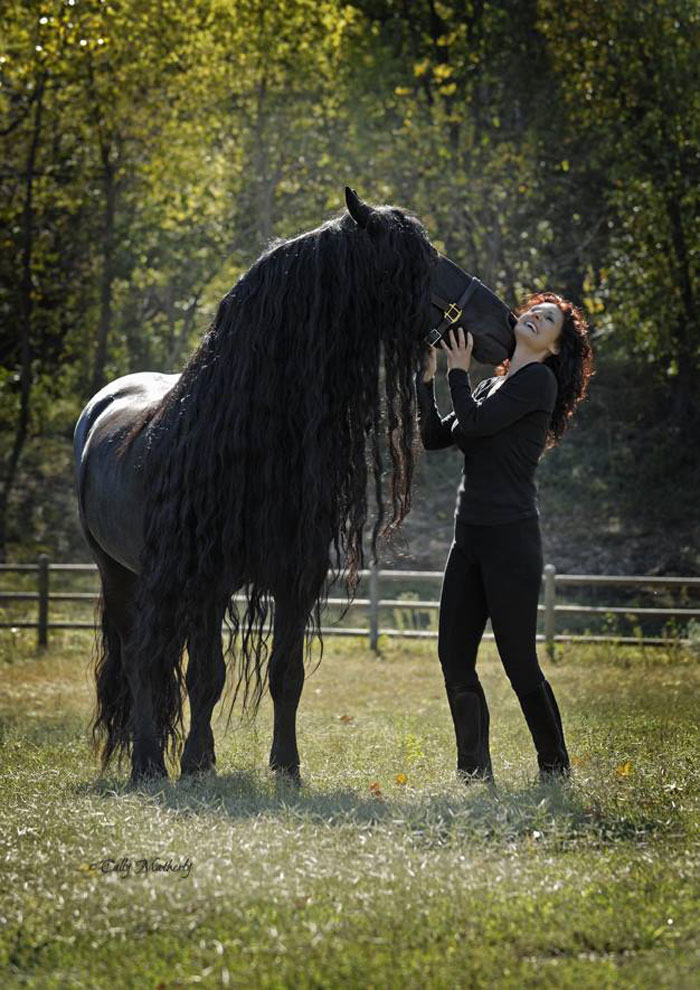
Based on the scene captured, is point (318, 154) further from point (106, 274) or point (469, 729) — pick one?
point (469, 729)

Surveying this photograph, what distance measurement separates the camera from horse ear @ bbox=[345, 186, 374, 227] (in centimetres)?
614

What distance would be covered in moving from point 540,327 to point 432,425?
0.70 meters

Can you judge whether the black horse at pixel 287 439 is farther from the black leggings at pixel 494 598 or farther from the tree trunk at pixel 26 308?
the tree trunk at pixel 26 308

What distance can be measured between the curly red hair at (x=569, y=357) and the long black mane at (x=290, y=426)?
2.31 ft

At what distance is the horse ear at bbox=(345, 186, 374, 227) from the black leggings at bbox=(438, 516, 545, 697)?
1.41 metres

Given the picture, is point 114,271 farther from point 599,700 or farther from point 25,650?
point 599,700

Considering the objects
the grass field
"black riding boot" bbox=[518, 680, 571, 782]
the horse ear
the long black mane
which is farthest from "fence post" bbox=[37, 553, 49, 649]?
the horse ear

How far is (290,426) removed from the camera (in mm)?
6328

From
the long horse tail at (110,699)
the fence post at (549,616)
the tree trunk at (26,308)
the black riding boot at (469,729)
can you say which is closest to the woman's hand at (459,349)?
the black riding boot at (469,729)

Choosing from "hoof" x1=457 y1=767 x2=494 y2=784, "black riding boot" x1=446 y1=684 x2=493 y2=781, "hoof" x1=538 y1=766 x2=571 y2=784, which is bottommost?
"hoof" x1=457 y1=767 x2=494 y2=784

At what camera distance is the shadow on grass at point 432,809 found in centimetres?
538

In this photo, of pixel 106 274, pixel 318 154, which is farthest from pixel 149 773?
pixel 318 154

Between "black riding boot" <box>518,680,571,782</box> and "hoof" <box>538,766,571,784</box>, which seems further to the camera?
"black riding boot" <box>518,680,571,782</box>
